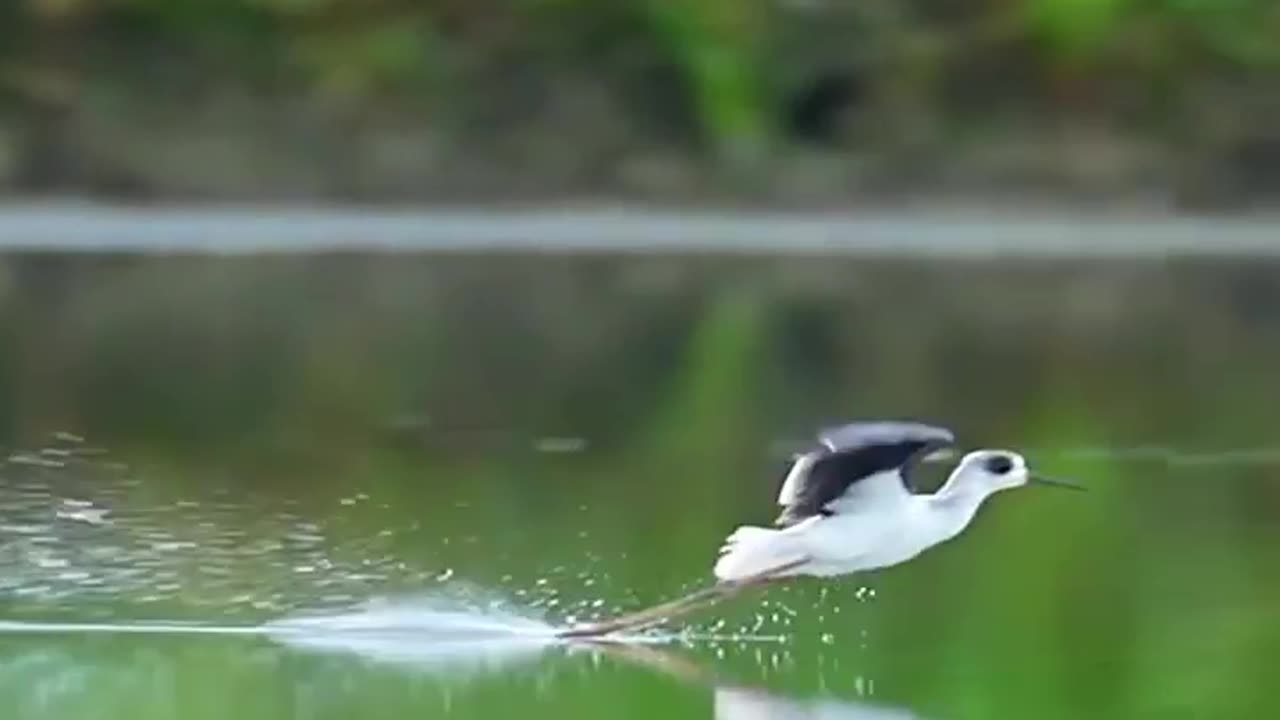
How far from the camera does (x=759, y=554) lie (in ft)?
31.4

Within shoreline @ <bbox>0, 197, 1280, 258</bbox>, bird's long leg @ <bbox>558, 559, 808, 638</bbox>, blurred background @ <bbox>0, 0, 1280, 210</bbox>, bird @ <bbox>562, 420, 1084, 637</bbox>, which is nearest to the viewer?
bird @ <bbox>562, 420, 1084, 637</bbox>

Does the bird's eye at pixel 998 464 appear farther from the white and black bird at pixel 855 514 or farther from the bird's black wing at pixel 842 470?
the bird's black wing at pixel 842 470

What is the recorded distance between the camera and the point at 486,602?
10180 mm

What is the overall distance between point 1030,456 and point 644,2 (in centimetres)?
1245

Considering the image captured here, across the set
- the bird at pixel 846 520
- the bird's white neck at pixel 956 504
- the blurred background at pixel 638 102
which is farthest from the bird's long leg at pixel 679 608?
the blurred background at pixel 638 102

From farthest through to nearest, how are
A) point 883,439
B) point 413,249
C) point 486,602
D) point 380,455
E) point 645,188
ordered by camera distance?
point 645,188
point 413,249
point 380,455
point 486,602
point 883,439

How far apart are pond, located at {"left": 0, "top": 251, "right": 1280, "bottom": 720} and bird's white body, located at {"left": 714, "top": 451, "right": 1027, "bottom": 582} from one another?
229 mm

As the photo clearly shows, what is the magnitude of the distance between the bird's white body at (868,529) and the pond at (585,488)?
0.23 metres

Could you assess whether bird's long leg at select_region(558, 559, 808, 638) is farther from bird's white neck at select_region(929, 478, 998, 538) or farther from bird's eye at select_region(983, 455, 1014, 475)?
bird's eye at select_region(983, 455, 1014, 475)

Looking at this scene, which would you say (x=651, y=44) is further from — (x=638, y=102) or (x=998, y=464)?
(x=998, y=464)

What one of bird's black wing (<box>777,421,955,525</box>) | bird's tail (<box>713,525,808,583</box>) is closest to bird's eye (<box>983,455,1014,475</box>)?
bird's black wing (<box>777,421,955,525</box>)

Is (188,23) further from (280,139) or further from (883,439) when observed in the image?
(883,439)

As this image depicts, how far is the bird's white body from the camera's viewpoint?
9.41 metres

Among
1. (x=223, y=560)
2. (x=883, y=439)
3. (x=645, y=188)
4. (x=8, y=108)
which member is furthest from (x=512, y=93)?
(x=883, y=439)
